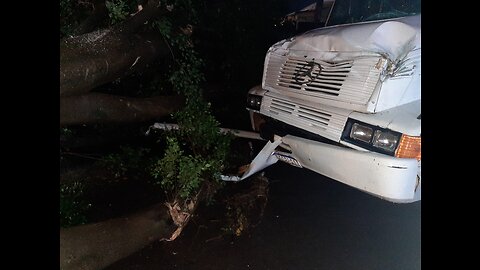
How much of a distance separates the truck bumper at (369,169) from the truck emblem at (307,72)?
626 mm

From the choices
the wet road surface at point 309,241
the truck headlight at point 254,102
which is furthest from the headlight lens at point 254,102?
the wet road surface at point 309,241

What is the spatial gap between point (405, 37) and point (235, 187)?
8.47 ft

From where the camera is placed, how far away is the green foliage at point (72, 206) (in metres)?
3.08

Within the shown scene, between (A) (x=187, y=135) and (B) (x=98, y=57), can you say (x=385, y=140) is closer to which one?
(A) (x=187, y=135)

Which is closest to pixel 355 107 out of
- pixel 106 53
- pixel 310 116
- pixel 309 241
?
pixel 310 116

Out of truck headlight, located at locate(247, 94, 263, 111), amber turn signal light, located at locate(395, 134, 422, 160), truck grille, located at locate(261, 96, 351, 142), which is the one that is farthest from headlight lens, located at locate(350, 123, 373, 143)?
truck headlight, located at locate(247, 94, 263, 111)

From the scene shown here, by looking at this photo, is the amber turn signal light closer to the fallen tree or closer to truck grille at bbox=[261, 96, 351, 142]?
truck grille at bbox=[261, 96, 351, 142]

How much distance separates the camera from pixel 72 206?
3.24 m

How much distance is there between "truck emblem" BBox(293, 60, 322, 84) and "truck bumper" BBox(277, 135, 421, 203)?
626 millimetres

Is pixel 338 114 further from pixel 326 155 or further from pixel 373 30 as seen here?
pixel 373 30

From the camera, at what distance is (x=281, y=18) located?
25.0ft

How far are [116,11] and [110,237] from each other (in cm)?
222

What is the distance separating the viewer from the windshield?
446 cm

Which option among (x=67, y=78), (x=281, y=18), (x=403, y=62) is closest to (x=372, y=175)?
(x=403, y=62)
